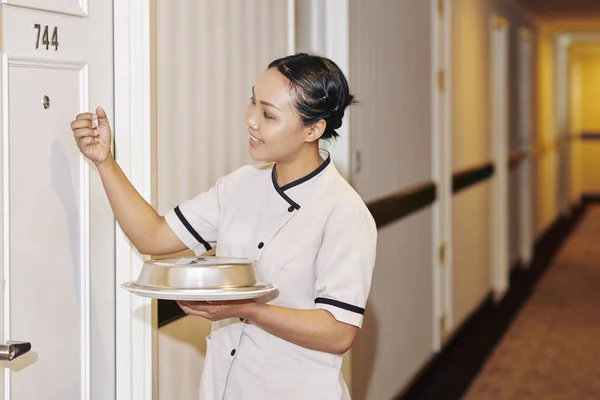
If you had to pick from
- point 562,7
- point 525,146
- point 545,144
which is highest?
point 562,7

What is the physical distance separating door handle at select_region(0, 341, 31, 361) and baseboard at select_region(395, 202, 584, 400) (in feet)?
9.67

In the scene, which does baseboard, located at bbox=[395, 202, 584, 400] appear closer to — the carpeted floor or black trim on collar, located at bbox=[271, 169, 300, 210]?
the carpeted floor

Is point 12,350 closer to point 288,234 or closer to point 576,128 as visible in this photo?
point 288,234

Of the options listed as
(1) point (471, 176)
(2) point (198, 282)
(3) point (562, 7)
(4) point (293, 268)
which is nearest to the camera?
(2) point (198, 282)

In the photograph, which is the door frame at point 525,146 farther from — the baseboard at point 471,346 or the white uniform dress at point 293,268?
the white uniform dress at point 293,268

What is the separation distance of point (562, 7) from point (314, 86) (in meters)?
8.15

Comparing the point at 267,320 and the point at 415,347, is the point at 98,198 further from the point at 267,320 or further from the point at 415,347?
the point at 415,347

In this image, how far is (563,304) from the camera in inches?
288

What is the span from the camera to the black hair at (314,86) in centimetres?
198

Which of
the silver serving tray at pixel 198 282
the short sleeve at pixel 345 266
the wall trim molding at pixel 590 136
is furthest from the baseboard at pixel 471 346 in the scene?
the wall trim molding at pixel 590 136

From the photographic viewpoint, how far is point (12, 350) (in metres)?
1.91

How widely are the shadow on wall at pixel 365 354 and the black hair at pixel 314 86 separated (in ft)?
6.66

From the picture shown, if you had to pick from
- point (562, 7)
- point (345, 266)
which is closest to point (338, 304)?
point (345, 266)

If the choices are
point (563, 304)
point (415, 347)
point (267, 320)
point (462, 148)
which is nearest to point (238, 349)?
point (267, 320)
